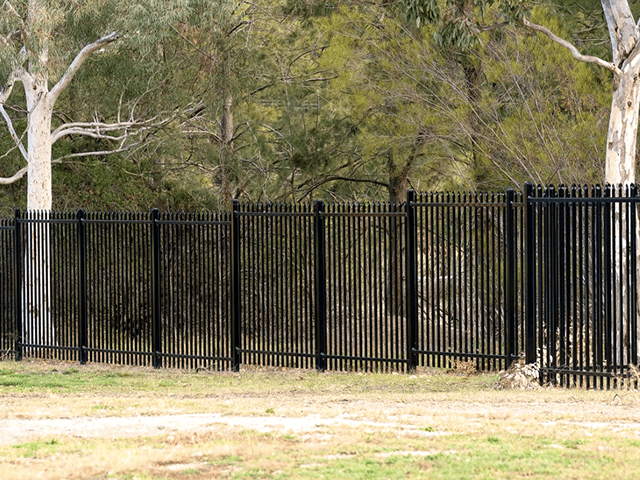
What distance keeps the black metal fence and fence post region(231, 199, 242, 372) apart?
0.07 ft

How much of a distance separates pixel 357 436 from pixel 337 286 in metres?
→ 5.60

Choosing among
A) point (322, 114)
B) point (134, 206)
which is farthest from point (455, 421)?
point (134, 206)

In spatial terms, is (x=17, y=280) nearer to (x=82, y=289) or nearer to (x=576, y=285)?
(x=82, y=289)

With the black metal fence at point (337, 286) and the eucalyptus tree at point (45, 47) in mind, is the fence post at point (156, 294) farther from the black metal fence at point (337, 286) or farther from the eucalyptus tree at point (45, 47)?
the eucalyptus tree at point (45, 47)

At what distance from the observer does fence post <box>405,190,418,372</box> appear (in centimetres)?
1253

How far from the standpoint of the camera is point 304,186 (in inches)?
903

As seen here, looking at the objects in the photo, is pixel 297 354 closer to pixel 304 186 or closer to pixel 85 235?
pixel 85 235

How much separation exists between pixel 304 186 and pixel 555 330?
488 inches

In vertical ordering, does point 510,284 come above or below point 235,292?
above

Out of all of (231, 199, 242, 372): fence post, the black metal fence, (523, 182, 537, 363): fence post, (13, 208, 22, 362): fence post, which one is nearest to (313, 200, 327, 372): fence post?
the black metal fence

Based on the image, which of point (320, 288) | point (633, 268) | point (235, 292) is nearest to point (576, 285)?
point (633, 268)

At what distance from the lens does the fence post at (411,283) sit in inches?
493

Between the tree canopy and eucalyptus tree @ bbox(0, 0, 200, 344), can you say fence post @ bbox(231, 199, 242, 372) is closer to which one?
the tree canopy

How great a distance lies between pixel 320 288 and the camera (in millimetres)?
13320
